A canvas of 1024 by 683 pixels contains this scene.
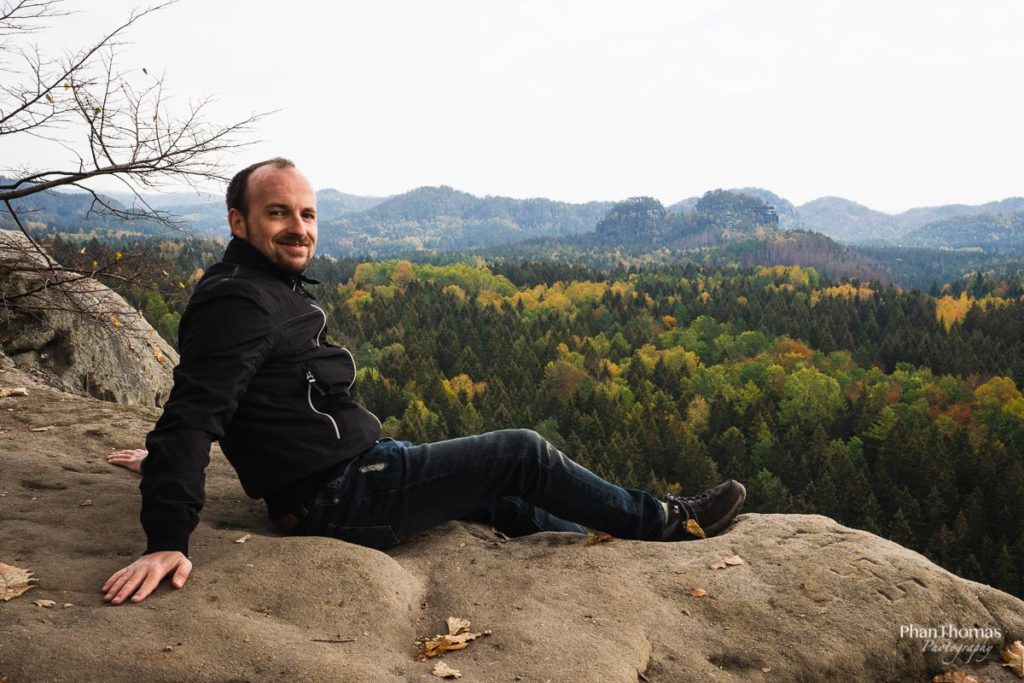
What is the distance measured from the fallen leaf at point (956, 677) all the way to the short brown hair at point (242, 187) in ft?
15.3

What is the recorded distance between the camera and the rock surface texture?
3.32 m

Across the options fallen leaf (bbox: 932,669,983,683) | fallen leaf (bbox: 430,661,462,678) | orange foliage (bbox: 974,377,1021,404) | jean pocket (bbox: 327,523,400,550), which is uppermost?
jean pocket (bbox: 327,523,400,550)

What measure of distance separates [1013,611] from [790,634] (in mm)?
1531

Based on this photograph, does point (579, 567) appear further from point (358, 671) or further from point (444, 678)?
point (358, 671)

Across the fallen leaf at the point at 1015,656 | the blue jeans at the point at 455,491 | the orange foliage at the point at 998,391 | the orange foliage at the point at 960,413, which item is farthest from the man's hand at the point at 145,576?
the orange foliage at the point at 998,391

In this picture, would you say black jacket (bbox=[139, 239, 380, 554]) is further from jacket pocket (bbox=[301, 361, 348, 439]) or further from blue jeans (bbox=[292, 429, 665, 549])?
blue jeans (bbox=[292, 429, 665, 549])

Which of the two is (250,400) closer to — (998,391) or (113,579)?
(113,579)

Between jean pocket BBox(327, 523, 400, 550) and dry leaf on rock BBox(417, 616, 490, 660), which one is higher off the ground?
jean pocket BBox(327, 523, 400, 550)

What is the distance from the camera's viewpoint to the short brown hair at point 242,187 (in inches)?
174

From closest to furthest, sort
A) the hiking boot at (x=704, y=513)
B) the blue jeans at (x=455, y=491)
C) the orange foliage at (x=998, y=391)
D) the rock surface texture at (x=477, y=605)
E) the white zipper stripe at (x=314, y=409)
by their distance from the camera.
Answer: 1. the rock surface texture at (x=477, y=605)
2. the white zipper stripe at (x=314, y=409)
3. the blue jeans at (x=455, y=491)
4. the hiking boot at (x=704, y=513)
5. the orange foliage at (x=998, y=391)

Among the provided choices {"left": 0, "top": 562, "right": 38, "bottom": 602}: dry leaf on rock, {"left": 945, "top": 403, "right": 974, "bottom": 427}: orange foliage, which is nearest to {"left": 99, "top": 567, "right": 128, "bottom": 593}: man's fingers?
{"left": 0, "top": 562, "right": 38, "bottom": 602}: dry leaf on rock

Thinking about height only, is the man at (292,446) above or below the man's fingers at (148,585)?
above

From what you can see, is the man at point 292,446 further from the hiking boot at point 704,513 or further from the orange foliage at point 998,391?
the orange foliage at point 998,391

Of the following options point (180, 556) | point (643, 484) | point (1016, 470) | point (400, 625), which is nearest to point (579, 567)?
point (400, 625)
